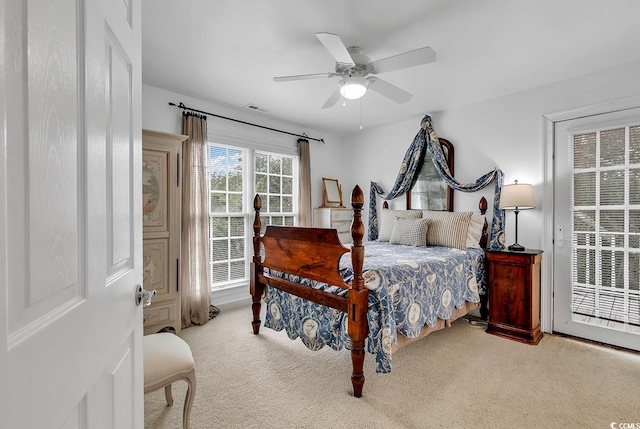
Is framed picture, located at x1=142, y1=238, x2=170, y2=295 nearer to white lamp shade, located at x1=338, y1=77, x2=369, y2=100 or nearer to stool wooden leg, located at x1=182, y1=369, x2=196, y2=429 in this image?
stool wooden leg, located at x1=182, y1=369, x2=196, y2=429

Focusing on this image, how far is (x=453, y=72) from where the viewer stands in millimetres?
2910

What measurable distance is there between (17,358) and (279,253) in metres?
2.41

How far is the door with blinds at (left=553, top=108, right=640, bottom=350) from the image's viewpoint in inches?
109

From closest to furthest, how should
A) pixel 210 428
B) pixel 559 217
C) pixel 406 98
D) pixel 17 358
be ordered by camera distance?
pixel 17 358 < pixel 210 428 < pixel 406 98 < pixel 559 217

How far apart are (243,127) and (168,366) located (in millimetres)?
3186

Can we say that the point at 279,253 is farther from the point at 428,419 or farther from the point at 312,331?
the point at 428,419

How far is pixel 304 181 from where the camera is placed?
466cm

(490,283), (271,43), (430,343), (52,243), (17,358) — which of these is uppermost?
(271,43)

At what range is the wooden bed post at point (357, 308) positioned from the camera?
2.06m

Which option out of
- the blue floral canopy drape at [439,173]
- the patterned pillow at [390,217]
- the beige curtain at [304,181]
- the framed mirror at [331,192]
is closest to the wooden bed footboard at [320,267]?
the beige curtain at [304,181]

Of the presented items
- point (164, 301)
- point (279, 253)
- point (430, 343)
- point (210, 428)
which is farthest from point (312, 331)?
point (164, 301)

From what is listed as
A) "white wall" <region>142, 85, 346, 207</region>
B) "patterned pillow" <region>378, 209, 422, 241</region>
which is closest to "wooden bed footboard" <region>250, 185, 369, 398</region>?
"white wall" <region>142, 85, 346, 207</region>

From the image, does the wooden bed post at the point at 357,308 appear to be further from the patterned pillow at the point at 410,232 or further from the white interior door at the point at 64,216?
the patterned pillow at the point at 410,232

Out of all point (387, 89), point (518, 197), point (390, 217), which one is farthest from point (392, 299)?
point (390, 217)
